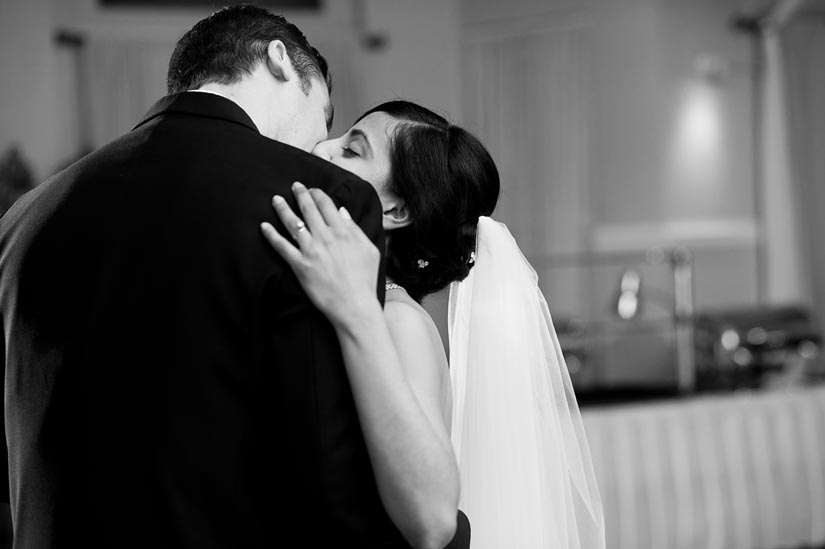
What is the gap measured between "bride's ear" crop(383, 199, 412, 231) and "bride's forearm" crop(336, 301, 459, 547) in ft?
1.85

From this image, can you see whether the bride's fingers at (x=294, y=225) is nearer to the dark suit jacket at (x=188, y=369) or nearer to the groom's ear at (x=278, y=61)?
the dark suit jacket at (x=188, y=369)

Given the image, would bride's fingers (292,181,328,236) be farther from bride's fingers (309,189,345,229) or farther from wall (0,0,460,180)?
wall (0,0,460,180)

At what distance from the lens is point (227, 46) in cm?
140

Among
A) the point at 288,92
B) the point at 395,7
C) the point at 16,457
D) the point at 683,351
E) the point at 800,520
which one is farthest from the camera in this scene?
the point at 395,7

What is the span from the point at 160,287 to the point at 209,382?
131 mm


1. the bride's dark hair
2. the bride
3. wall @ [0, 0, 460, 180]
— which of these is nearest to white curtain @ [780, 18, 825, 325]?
wall @ [0, 0, 460, 180]

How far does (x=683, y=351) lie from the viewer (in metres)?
8.03

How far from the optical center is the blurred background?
8328mm

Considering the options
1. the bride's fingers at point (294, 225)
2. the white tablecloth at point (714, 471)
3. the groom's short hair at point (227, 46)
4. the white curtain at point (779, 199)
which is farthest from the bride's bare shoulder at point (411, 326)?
the white curtain at point (779, 199)

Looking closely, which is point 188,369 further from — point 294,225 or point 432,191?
point 432,191

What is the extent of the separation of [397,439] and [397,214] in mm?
673

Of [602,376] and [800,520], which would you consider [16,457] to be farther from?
[602,376]

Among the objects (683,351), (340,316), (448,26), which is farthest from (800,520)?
(448,26)

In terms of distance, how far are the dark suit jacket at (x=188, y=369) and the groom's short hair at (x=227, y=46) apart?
15 centimetres
